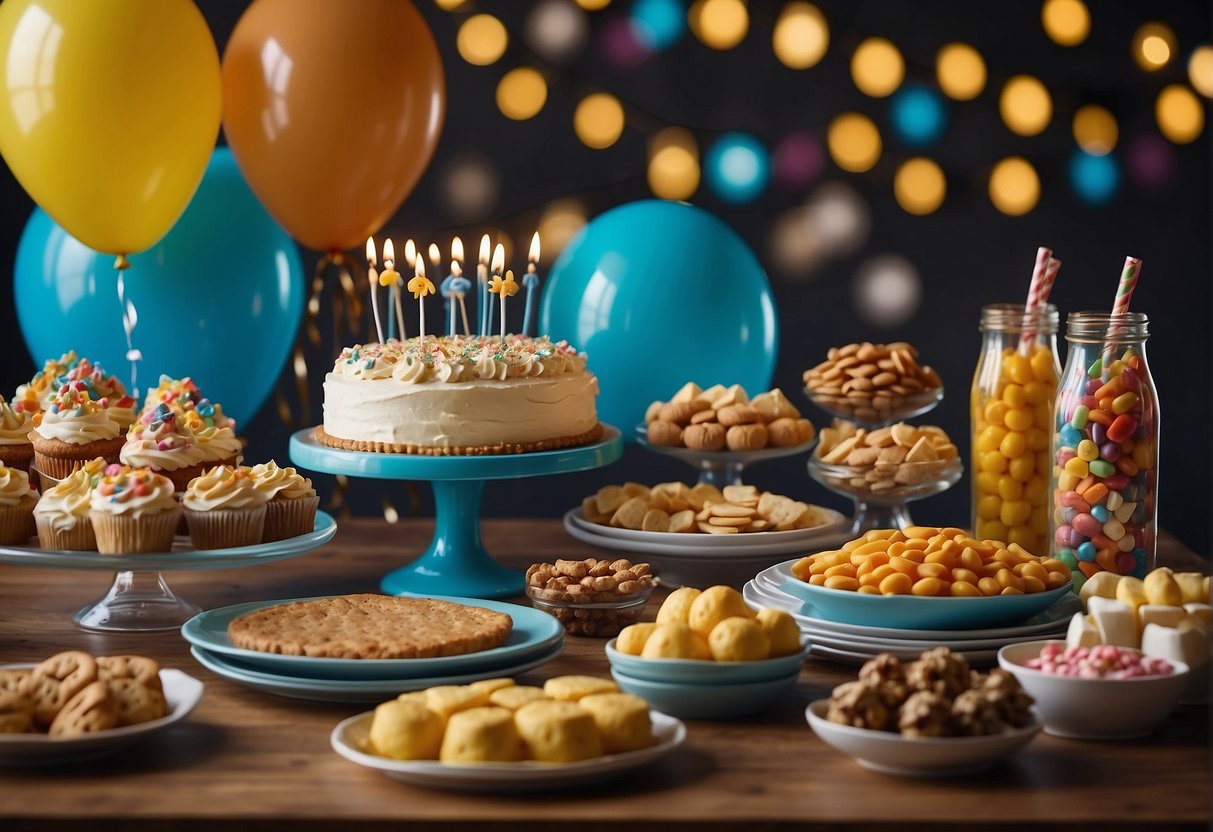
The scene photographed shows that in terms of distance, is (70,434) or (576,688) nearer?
(576,688)

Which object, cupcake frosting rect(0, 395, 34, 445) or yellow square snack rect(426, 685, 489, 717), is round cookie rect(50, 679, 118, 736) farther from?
cupcake frosting rect(0, 395, 34, 445)

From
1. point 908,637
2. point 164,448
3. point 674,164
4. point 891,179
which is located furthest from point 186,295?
point 891,179

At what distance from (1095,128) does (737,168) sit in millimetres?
1120

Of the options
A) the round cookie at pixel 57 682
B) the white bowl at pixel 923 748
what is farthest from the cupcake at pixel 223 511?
the white bowl at pixel 923 748

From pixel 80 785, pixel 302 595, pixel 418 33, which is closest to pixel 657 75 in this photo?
pixel 418 33

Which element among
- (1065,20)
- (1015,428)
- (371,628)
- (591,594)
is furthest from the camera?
(1065,20)

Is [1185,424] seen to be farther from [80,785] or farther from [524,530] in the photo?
[80,785]

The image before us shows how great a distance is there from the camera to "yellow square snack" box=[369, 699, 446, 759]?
133 cm

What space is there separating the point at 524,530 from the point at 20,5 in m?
1.29

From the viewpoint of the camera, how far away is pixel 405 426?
2.20m

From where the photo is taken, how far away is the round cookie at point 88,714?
1373 millimetres

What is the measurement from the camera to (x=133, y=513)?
6.23 ft

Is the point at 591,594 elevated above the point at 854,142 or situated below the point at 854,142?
below

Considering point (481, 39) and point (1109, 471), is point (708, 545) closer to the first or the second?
point (1109, 471)
